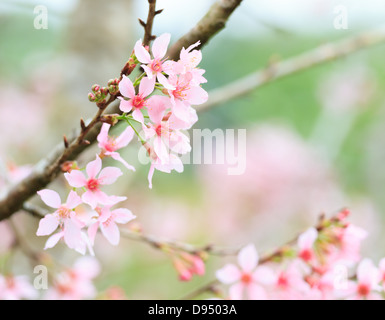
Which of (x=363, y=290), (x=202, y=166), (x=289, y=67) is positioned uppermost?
(x=202, y=166)

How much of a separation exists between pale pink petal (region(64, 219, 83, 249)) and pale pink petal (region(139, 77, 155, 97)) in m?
0.17

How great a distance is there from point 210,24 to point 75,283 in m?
0.59

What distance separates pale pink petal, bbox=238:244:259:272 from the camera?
2.34 ft

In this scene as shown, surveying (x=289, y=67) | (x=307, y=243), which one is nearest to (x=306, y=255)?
(x=307, y=243)

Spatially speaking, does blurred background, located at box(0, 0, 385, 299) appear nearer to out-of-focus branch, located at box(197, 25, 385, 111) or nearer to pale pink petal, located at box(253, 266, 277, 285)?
out-of-focus branch, located at box(197, 25, 385, 111)

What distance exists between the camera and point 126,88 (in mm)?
461

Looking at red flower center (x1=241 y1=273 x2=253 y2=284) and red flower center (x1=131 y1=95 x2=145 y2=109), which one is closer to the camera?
red flower center (x1=131 y1=95 x2=145 y2=109)

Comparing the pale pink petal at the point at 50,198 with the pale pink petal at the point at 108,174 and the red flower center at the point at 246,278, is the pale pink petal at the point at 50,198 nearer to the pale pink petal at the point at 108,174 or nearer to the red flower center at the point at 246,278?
the pale pink petal at the point at 108,174

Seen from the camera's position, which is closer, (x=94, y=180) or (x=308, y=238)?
(x=94, y=180)

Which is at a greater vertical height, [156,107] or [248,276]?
[156,107]

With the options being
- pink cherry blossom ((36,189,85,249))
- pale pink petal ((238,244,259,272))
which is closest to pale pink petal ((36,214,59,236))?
pink cherry blossom ((36,189,85,249))

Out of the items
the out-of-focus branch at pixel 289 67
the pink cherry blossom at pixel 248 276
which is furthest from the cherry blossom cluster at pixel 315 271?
the out-of-focus branch at pixel 289 67

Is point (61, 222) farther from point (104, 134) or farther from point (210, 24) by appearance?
point (210, 24)
